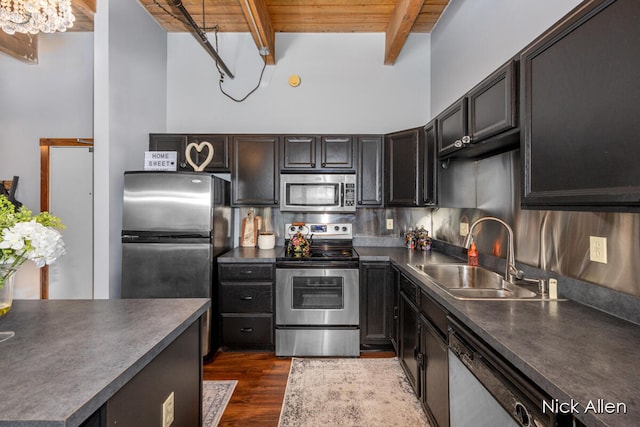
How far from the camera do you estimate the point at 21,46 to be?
292cm

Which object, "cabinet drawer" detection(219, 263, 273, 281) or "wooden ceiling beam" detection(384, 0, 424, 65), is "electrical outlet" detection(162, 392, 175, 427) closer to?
"cabinet drawer" detection(219, 263, 273, 281)

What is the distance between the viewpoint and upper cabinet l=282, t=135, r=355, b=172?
10.1 feet

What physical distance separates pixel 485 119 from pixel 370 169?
1509 mm

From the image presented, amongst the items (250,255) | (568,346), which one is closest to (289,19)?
(250,255)

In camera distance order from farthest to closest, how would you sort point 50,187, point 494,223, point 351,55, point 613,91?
point 351,55
point 50,187
point 494,223
point 613,91

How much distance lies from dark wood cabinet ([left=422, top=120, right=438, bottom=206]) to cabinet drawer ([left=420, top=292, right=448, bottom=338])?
99 centimetres

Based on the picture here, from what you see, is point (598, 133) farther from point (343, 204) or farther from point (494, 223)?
point (343, 204)

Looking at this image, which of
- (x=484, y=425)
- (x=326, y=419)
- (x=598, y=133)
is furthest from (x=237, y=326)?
(x=598, y=133)

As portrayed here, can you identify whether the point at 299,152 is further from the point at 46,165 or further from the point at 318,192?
the point at 46,165

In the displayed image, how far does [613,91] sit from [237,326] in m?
2.83

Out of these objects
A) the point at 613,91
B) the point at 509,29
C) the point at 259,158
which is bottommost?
the point at 613,91

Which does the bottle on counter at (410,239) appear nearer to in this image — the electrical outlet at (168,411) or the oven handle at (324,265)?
the oven handle at (324,265)

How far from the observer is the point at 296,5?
296 centimetres

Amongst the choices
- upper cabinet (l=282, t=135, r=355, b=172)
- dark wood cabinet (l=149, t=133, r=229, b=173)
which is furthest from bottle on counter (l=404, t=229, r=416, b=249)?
dark wood cabinet (l=149, t=133, r=229, b=173)
